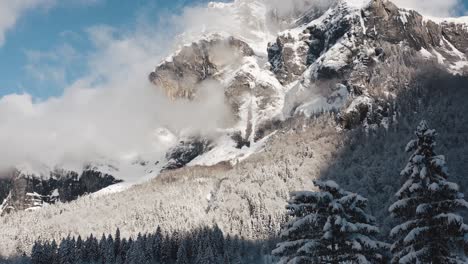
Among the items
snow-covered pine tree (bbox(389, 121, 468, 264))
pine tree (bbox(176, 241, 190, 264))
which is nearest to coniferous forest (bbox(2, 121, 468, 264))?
snow-covered pine tree (bbox(389, 121, 468, 264))

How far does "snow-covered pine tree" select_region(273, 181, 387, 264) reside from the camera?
2451 cm

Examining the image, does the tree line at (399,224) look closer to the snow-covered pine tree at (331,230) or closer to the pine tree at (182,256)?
the snow-covered pine tree at (331,230)

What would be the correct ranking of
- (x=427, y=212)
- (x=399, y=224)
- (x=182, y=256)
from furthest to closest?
(x=182, y=256)
(x=399, y=224)
(x=427, y=212)

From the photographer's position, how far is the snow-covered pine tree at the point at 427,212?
23.5m

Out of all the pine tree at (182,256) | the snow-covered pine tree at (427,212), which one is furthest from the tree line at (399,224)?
the pine tree at (182,256)

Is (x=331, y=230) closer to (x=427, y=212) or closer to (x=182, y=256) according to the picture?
(x=427, y=212)

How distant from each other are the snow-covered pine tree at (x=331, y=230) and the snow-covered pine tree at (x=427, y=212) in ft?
3.85

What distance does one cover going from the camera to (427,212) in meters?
23.8

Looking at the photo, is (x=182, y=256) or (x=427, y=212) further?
(x=182, y=256)

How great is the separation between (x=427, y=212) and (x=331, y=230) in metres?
3.88

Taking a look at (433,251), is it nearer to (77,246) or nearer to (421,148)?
(421,148)

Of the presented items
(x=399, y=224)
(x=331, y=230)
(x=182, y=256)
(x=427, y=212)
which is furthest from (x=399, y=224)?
(x=182, y=256)

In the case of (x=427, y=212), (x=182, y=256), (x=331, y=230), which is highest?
(x=182, y=256)

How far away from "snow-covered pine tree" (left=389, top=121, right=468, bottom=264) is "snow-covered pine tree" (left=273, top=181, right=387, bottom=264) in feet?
3.85
